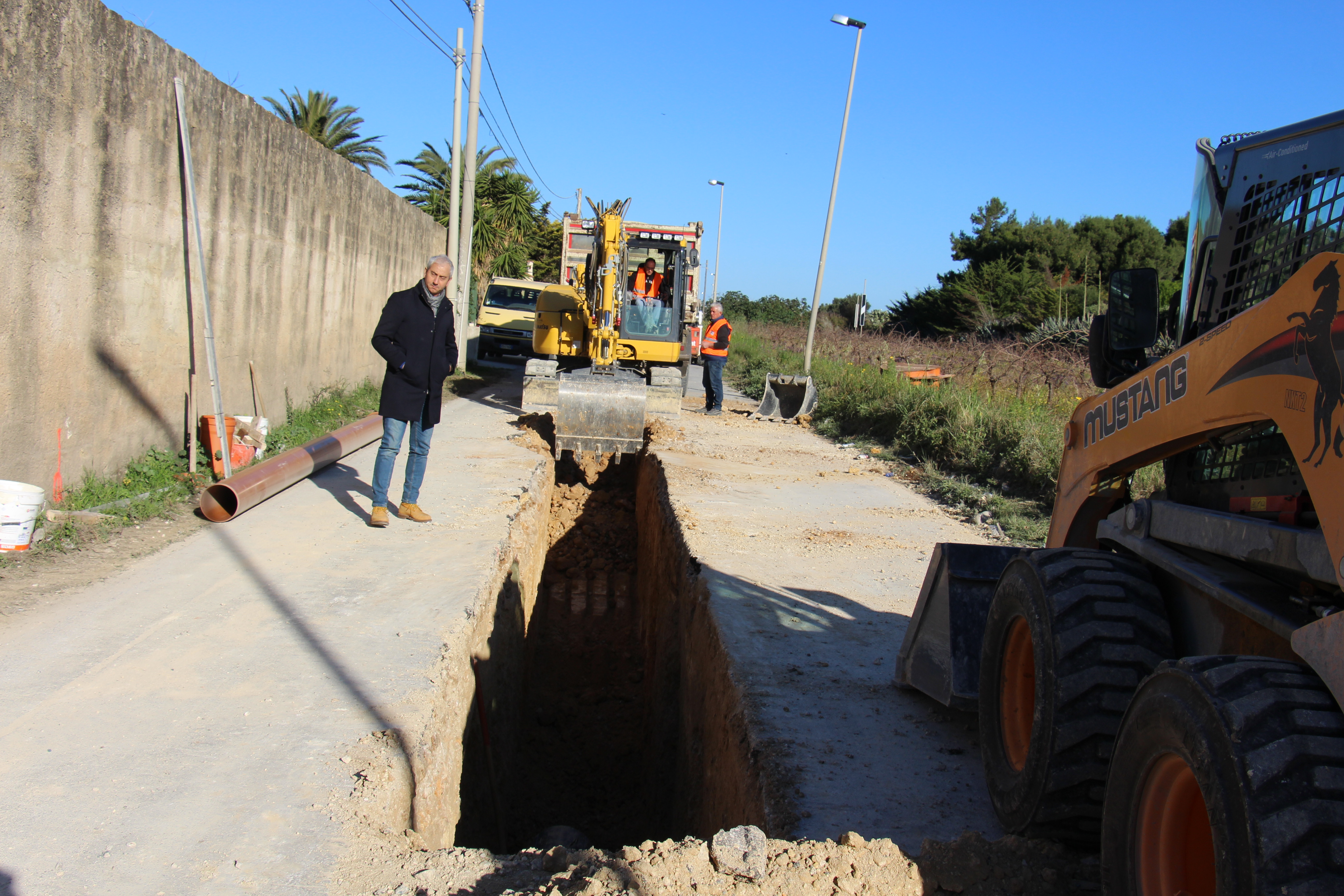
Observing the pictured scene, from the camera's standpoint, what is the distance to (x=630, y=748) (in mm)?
7551

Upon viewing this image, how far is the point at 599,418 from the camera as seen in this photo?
417 inches

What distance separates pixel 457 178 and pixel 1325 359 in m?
18.8

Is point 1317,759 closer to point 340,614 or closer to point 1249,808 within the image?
point 1249,808

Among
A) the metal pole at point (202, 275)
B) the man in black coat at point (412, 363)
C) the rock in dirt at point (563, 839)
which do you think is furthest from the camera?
the metal pole at point (202, 275)

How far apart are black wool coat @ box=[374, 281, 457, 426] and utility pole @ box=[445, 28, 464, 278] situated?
12169mm

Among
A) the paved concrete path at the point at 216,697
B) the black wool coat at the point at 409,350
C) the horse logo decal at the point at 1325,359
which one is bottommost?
the paved concrete path at the point at 216,697

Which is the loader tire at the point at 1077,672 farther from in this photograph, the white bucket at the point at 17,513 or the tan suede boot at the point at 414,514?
the white bucket at the point at 17,513

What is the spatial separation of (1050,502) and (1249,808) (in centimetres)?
751

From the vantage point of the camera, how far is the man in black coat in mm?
6422

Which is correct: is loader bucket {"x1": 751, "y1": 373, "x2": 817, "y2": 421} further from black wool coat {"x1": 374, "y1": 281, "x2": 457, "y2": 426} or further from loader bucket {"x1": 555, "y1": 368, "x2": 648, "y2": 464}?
black wool coat {"x1": 374, "y1": 281, "x2": 457, "y2": 426}

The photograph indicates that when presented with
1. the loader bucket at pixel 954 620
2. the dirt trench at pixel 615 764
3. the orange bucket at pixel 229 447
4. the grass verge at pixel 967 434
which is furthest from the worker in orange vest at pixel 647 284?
the loader bucket at pixel 954 620

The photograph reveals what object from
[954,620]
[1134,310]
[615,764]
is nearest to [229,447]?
[615,764]

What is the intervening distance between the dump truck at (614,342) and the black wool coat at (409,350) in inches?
156

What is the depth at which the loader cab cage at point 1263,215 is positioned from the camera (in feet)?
8.00
